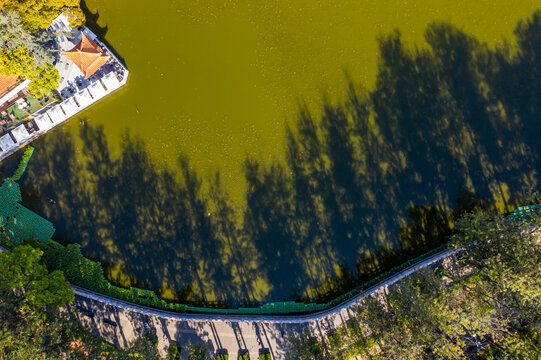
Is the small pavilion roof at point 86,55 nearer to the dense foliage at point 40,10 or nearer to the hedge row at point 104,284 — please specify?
the dense foliage at point 40,10

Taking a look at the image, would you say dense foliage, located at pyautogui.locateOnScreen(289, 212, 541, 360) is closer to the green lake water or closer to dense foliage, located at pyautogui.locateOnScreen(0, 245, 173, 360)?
the green lake water

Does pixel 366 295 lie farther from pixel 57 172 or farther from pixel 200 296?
pixel 57 172

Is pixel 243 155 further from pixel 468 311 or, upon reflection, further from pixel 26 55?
pixel 468 311

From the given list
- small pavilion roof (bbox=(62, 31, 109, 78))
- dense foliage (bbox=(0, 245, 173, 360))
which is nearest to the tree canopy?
dense foliage (bbox=(0, 245, 173, 360))

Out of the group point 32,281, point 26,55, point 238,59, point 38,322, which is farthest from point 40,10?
point 38,322

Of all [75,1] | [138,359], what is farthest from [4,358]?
[75,1]

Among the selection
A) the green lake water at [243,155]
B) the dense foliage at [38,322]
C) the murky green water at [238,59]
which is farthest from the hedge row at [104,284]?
the murky green water at [238,59]
